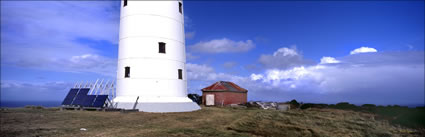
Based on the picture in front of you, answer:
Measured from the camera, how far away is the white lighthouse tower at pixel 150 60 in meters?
18.9

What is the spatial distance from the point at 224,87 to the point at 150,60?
537 inches

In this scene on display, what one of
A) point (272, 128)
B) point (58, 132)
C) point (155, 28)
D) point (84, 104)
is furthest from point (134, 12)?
point (272, 128)

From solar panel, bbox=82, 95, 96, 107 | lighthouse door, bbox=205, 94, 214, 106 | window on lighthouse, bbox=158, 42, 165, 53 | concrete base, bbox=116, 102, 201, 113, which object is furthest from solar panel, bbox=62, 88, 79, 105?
lighthouse door, bbox=205, 94, 214, 106

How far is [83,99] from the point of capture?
18891 mm

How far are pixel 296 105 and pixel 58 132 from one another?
87.4 ft

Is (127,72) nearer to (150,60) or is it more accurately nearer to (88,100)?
(150,60)

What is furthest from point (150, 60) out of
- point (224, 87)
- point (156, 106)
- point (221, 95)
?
point (224, 87)

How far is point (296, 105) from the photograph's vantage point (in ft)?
104

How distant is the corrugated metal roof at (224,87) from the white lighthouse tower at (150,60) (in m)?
10.4

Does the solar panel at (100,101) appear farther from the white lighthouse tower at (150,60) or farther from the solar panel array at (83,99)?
the white lighthouse tower at (150,60)

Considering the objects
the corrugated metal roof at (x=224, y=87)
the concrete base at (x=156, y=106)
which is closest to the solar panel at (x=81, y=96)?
the concrete base at (x=156, y=106)

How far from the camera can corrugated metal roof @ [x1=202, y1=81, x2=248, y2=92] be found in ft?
Answer: 102

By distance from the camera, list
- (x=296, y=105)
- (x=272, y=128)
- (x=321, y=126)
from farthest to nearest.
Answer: (x=296, y=105), (x=321, y=126), (x=272, y=128)

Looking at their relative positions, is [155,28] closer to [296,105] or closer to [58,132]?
[58,132]
